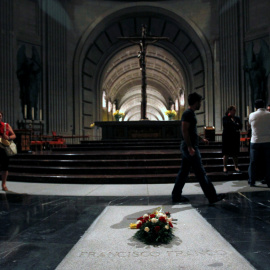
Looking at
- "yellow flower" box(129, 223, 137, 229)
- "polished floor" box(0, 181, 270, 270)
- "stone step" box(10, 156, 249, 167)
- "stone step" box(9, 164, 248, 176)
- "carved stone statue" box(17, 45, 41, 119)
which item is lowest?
"polished floor" box(0, 181, 270, 270)

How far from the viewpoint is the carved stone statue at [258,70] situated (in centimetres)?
1484

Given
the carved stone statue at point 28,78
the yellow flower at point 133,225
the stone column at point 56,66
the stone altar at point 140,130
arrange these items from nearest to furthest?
the yellow flower at point 133,225, the stone altar at point 140,130, the carved stone statue at point 28,78, the stone column at point 56,66

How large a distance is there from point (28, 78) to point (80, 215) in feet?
45.5

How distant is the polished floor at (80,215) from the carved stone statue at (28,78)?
10.3 metres

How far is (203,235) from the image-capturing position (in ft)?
9.40

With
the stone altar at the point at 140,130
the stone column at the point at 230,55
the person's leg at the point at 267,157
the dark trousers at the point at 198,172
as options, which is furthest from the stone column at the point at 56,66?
the dark trousers at the point at 198,172

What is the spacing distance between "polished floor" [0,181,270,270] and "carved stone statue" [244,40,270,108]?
10.3m

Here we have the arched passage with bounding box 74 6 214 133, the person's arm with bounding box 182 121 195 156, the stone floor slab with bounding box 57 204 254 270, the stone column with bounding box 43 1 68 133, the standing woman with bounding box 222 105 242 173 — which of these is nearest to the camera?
the stone floor slab with bounding box 57 204 254 270

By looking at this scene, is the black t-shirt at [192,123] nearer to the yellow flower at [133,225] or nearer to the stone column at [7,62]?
the yellow flower at [133,225]

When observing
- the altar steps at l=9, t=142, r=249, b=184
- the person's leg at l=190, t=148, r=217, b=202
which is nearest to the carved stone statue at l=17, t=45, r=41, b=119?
the altar steps at l=9, t=142, r=249, b=184

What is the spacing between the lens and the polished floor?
7.95 ft

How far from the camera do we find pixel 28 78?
51.9 feet

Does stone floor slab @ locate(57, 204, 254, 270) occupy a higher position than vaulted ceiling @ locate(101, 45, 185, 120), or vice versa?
vaulted ceiling @ locate(101, 45, 185, 120)

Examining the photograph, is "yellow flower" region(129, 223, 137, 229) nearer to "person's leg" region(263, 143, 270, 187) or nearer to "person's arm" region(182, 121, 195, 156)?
"person's arm" region(182, 121, 195, 156)
